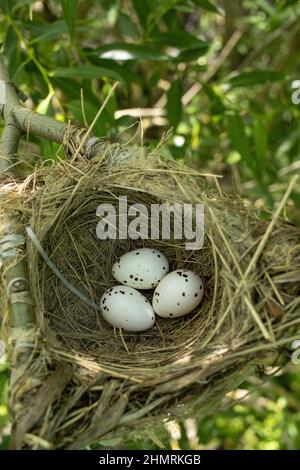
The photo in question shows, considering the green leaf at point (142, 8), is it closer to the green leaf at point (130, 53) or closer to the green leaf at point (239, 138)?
the green leaf at point (130, 53)

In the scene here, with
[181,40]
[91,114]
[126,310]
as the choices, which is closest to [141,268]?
[126,310]

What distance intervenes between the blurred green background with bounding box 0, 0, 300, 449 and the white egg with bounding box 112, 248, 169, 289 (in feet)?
0.96

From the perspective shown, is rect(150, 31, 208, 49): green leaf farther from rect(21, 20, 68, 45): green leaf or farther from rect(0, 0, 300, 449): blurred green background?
rect(21, 20, 68, 45): green leaf

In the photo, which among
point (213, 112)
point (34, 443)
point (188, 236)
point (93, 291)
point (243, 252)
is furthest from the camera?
point (213, 112)

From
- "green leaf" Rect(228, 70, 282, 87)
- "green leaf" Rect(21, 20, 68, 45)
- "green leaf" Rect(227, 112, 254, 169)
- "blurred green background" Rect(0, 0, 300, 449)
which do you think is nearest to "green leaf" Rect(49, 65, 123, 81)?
"blurred green background" Rect(0, 0, 300, 449)

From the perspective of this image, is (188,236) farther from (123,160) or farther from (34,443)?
(34,443)

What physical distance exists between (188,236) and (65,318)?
1.29 ft

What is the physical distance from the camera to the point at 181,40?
7.02 ft

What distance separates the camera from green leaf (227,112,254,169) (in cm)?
215

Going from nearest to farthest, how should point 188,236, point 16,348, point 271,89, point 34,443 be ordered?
point 34,443, point 16,348, point 188,236, point 271,89

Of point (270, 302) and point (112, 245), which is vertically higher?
point (112, 245)

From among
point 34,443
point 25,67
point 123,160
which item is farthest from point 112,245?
point 34,443

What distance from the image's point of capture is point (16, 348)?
4.28 ft

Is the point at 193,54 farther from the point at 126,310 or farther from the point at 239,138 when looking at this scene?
the point at 126,310
